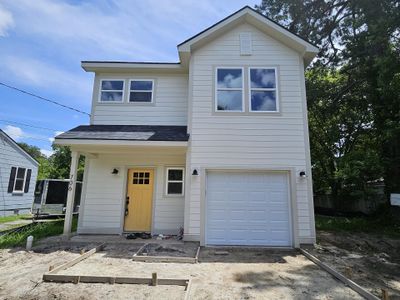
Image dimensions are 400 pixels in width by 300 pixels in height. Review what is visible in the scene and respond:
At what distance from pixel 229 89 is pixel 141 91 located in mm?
3523

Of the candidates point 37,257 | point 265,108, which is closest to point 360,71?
point 265,108

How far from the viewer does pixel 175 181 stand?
9242 millimetres

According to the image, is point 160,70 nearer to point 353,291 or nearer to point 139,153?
point 139,153

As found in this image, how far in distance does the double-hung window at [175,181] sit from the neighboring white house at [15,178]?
428 inches

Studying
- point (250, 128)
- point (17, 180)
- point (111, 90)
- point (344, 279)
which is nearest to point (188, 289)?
point (344, 279)

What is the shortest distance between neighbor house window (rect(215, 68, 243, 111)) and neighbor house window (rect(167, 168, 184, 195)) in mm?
2717

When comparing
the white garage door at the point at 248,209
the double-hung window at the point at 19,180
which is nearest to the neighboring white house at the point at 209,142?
the white garage door at the point at 248,209

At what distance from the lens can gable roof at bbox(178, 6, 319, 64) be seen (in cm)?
859

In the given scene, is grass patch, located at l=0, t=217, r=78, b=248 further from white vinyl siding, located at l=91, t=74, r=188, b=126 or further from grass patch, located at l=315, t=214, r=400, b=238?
grass patch, located at l=315, t=214, r=400, b=238

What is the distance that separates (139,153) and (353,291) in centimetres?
729

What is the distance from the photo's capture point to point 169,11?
8922 millimetres

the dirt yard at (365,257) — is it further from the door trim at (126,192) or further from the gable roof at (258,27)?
the gable roof at (258,27)

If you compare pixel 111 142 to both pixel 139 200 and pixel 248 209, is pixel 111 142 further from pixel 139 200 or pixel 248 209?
pixel 248 209

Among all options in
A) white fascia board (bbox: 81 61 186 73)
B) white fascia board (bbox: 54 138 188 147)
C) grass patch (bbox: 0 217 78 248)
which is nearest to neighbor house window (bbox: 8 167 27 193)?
grass patch (bbox: 0 217 78 248)
